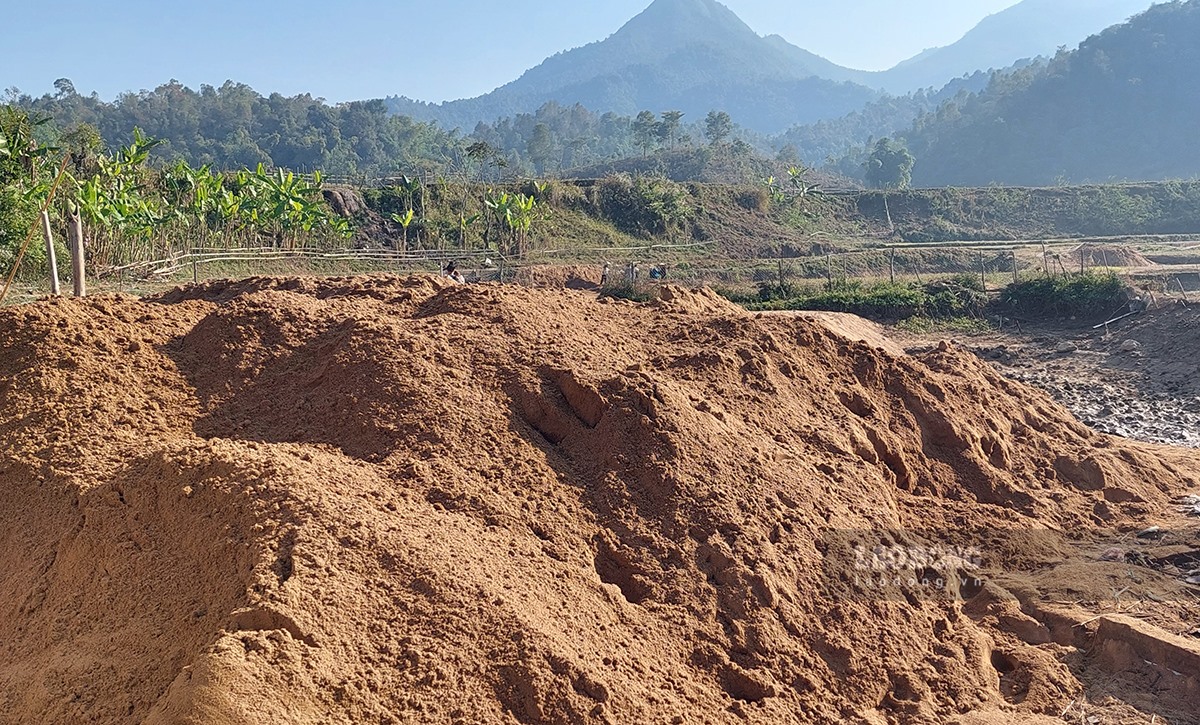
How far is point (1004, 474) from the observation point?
A: 6809 millimetres

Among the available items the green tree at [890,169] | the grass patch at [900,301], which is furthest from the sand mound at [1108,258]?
the green tree at [890,169]

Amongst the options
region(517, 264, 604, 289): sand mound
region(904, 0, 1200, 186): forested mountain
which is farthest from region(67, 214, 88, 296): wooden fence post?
region(904, 0, 1200, 186): forested mountain

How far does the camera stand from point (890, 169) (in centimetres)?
6675

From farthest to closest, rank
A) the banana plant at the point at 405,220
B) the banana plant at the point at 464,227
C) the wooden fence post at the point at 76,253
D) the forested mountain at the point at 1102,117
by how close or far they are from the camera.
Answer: the forested mountain at the point at 1102,117 → the banana plant at the point at 464,227 → the banana plant at the point at 405,220 → the wooden fence post at the point at 76,253

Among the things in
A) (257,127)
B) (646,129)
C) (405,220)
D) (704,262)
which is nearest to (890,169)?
(646,129)

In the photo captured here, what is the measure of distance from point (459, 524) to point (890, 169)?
6948 cm

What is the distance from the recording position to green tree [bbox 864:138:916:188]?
214 ft

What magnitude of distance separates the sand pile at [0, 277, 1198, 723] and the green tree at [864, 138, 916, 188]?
64.2 meters

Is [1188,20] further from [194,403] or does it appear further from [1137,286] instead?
[194,403]

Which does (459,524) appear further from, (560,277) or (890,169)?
(890,169)

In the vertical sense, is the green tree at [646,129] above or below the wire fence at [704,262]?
above

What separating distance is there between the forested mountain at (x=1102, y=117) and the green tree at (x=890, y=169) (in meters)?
13.6

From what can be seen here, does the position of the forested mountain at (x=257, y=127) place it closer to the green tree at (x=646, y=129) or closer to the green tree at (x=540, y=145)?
the green tree at (x=540, y=145)

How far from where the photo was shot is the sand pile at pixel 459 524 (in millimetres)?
3152
